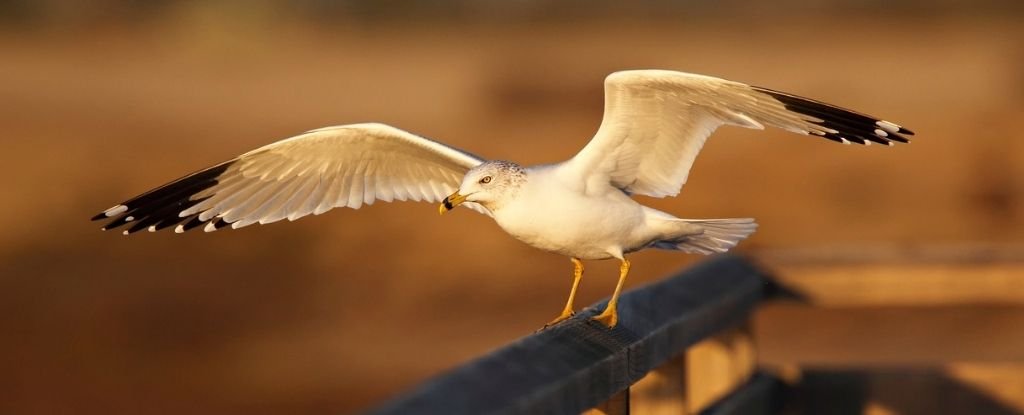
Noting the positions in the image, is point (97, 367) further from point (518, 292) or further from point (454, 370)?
point (454, 370)

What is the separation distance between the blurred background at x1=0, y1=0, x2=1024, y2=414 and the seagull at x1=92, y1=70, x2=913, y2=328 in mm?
410

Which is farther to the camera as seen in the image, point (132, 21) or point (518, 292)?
point (132, 21)

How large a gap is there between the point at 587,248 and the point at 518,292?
30.8 feet

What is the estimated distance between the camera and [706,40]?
92.6 ft

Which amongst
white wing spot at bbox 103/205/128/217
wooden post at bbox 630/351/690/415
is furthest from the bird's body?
white wing spot at bbox 103/205/128/217

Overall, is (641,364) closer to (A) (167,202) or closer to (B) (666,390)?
(B) (666,390)

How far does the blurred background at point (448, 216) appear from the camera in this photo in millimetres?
11062

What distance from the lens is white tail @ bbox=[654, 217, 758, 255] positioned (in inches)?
209

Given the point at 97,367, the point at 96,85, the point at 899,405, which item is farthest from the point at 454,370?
the point at 96,85

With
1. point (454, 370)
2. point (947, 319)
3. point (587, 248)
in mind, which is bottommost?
point (947, 319)

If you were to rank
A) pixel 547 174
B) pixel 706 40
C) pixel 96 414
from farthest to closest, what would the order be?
pixel 706 40
pixel 96 414
pixel 547 174

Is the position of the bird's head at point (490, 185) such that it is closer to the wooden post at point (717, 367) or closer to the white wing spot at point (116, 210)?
the wooden post at point (717, 367)

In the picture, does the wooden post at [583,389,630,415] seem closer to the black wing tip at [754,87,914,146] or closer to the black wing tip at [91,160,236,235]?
the black wing tip at [754,87,914,146]

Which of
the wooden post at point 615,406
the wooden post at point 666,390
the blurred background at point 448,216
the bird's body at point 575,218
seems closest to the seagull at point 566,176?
the bird's body at point 575,218
